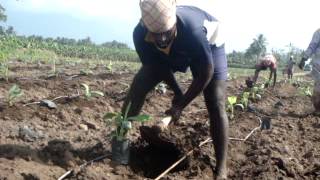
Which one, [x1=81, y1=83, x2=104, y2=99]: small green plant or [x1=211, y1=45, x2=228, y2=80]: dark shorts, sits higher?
[x1=211, y1=45, x2=228, y2=80]: dark shorts

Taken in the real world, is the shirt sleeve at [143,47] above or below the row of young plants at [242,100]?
above

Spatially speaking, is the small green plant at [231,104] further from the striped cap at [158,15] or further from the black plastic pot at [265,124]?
the striped cap at [158,15]

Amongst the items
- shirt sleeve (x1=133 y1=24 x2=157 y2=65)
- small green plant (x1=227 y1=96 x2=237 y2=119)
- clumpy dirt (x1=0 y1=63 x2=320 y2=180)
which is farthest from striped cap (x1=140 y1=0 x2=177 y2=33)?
small green plant (x1=227 y1=96 x2=237 y2=119)

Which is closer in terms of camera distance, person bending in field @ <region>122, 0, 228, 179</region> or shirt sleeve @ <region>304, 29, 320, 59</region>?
person bending in field @ <region>122, 0, 228, 179</region>

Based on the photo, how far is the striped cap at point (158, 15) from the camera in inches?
145

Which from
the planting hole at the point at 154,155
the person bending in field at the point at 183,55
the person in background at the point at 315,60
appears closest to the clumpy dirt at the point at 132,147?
the planting hole at the point at 154,155

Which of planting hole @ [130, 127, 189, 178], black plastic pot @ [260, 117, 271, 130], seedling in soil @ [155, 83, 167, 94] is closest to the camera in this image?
planting hole @ [130, 127, 189, 178]

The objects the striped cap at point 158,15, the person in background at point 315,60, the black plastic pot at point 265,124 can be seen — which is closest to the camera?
the striped cap at point 158,15

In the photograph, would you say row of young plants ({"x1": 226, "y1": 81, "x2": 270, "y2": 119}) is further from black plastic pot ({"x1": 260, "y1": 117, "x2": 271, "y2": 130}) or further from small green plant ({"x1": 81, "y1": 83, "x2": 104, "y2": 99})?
small green plant ({"x1": 81, "y1": 83, "x2": 104, "y2": 99})

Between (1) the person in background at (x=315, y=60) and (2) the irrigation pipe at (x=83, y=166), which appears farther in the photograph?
(1) the person in background at (x=315, y=60)

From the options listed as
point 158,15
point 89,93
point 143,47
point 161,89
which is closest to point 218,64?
point 143,47

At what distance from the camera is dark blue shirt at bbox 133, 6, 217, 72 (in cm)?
382

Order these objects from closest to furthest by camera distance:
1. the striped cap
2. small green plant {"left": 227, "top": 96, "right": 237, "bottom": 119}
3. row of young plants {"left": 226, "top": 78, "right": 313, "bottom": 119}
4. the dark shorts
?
the striped cap → the dark shorts → small green plant {"left": 227, "top": 96, "right": 237, "bottom": 119} → row of young plants {"left": 226, "top": 78, "right": 313, "bottom": 119}

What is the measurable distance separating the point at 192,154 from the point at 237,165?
0.40 metres
